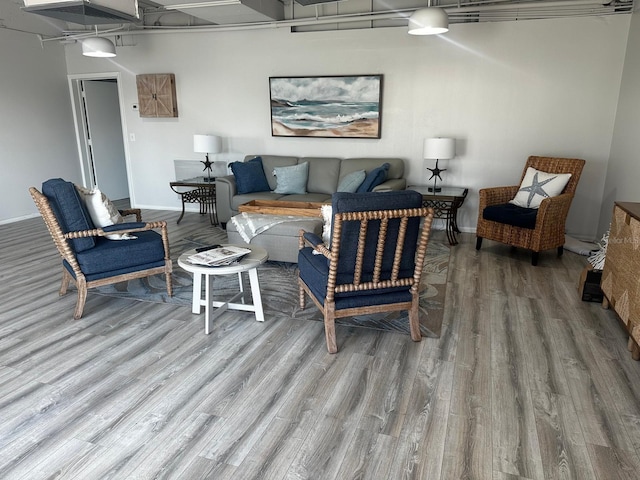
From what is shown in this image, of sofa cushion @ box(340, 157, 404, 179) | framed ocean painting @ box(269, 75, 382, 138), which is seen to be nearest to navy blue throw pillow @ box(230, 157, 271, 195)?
framed ocean painting @ box(269, 75, 382, 138)

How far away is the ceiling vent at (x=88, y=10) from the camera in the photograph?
250cm

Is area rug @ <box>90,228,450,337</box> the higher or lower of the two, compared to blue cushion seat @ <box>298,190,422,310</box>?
lower

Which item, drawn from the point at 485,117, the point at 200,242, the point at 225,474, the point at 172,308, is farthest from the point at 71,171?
the point at 225,474

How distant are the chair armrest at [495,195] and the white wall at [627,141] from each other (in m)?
0.97

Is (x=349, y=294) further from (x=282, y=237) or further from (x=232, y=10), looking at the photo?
(x=232, y=10)

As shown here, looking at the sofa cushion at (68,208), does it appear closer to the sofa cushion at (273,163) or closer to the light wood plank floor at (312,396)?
the light wood plank floor at (312,396)

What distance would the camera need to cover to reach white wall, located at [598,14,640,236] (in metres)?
3.97

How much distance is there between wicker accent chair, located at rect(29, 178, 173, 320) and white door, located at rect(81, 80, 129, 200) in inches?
185

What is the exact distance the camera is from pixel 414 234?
2.50 meters

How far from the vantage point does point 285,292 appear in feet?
11.6

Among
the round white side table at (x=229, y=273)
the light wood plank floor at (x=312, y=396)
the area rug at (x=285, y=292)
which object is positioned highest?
the round white side table at (x=229, y=273)

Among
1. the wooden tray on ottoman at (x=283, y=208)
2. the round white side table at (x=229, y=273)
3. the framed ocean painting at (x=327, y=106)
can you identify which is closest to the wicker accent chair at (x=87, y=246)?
the round white side table at (x=229, y=273)

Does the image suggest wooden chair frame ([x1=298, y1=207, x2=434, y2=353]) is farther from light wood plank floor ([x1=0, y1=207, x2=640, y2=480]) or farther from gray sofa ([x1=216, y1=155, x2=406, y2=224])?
gray sofa ([x1=216, y1=155, x2=406, y2=224])

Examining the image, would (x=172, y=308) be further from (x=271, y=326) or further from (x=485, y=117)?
(x=485, y=117)
